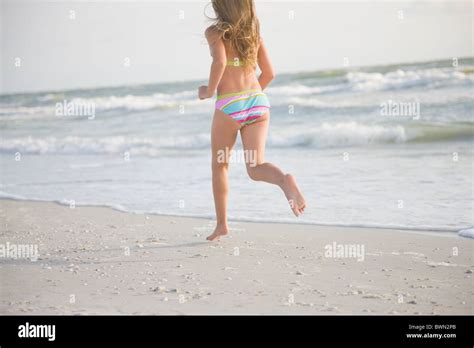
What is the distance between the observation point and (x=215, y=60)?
444cm

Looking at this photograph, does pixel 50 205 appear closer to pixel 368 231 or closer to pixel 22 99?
pixel 368 231

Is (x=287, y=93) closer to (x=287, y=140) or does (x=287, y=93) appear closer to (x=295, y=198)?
(x=287, y=140)

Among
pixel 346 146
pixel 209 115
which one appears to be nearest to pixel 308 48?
pixel 209 115

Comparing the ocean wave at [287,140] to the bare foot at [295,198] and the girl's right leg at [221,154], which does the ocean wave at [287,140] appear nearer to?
the girl's right leg at [221,154]

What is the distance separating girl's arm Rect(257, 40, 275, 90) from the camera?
478 centimetres

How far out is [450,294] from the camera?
11.5 ft

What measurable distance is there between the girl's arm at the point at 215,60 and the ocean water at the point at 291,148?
5.58 feet

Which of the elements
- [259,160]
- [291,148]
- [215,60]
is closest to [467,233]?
[259,160]

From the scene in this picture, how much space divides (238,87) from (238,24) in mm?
454

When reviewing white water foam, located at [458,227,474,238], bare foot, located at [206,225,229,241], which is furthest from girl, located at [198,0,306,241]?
white water foam, located at [458,227,474,238]

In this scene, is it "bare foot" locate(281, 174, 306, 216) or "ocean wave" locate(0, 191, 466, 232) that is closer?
"bare foot" locate(281, 174, 306, 216)

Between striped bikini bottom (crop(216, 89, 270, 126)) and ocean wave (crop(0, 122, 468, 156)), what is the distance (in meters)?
6.71

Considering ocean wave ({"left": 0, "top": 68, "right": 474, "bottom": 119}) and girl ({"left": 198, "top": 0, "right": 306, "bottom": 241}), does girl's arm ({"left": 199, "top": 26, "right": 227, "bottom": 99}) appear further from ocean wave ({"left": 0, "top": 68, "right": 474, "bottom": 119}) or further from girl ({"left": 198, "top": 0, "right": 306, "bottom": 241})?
ocean wave ({"left": 0, "top": 68, "right": 474, "bottom": 119})

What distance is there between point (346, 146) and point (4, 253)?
290 inches
